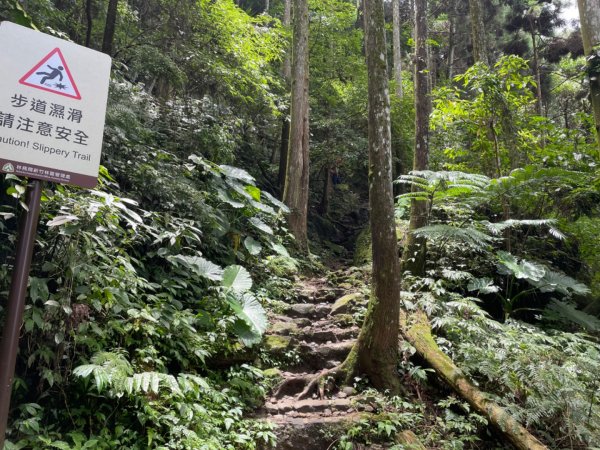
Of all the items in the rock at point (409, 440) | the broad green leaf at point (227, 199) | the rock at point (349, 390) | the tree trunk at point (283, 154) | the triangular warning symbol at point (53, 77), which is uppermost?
the tree trunk at point (283, 154)

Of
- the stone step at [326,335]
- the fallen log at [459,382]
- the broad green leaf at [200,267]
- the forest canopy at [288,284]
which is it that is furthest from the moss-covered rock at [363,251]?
the broad green leaf at [200,267]

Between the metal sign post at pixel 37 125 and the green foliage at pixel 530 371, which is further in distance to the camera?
the green foliage at pixel 530 371

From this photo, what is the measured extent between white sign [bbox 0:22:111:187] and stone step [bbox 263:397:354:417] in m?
3.17

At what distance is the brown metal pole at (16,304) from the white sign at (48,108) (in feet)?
0.60

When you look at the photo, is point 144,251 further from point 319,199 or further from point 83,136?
point 319,199

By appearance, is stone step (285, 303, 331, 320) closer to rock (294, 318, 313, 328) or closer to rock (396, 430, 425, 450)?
rock (294, 318, 313, 328)

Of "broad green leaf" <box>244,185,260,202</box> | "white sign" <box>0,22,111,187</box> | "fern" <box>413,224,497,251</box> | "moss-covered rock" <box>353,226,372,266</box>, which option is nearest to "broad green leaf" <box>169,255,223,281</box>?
"white sign" <box>0,22,111,187</box>

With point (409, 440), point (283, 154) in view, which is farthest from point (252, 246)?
point (283, 154)

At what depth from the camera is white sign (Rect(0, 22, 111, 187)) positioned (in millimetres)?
2207

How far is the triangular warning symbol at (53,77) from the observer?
2.29m

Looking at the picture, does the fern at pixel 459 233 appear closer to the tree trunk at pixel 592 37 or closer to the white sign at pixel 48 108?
the tree trunk at pixel 592 37

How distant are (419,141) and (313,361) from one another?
5.03 metres

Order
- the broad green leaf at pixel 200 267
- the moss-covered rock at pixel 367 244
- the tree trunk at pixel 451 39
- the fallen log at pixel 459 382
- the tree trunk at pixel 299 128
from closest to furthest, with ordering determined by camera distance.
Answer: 1. the fallen log at pixel 459 382
2. the broad green leaf at pixel 200 267
3. the moss-covered rock at pixel 367 244
4. the tree trunk at pixel 299 128
5. the tree trunk at pixel 451 39

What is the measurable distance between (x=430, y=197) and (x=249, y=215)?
11.3 feet
